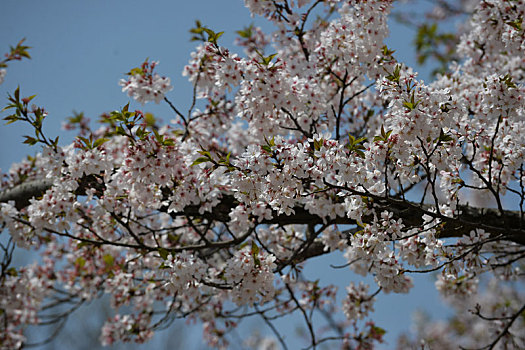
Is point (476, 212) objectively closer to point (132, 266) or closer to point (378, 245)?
point (378, 245)

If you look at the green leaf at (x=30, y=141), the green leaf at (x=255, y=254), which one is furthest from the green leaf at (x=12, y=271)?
the green leaf at (x=255, y=254)

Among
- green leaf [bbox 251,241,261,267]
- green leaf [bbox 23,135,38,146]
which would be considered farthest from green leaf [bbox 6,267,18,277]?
green leaf [bbox 251,241,261,267]

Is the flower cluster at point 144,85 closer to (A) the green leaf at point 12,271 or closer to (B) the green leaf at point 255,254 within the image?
(B) the green leaf at point 255,254

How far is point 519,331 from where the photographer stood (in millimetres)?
6902

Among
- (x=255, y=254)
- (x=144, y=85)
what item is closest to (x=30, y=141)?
(x=144, y=85)

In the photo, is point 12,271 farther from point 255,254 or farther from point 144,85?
point 255,254

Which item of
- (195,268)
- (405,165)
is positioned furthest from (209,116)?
(405,165)

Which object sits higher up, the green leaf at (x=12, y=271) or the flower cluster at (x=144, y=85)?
the flower cluster at (x=144, y=85)

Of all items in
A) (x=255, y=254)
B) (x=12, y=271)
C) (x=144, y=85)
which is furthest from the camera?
(x=12, y=271)

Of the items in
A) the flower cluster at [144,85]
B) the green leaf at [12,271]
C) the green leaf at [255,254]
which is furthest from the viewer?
the green leaf at [12,271]

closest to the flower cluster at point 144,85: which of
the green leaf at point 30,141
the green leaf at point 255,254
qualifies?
the green leaf at point 30,141

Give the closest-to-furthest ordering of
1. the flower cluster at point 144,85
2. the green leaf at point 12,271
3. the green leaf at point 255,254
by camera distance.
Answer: the green leaf at point 255,254
the flower cluster at point 144,85
the green leaf at point 12,271

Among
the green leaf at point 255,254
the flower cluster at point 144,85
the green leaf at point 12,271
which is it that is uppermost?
the flower cluster at point 144,85

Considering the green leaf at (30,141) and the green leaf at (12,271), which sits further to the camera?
the green leaf at (12,271)
